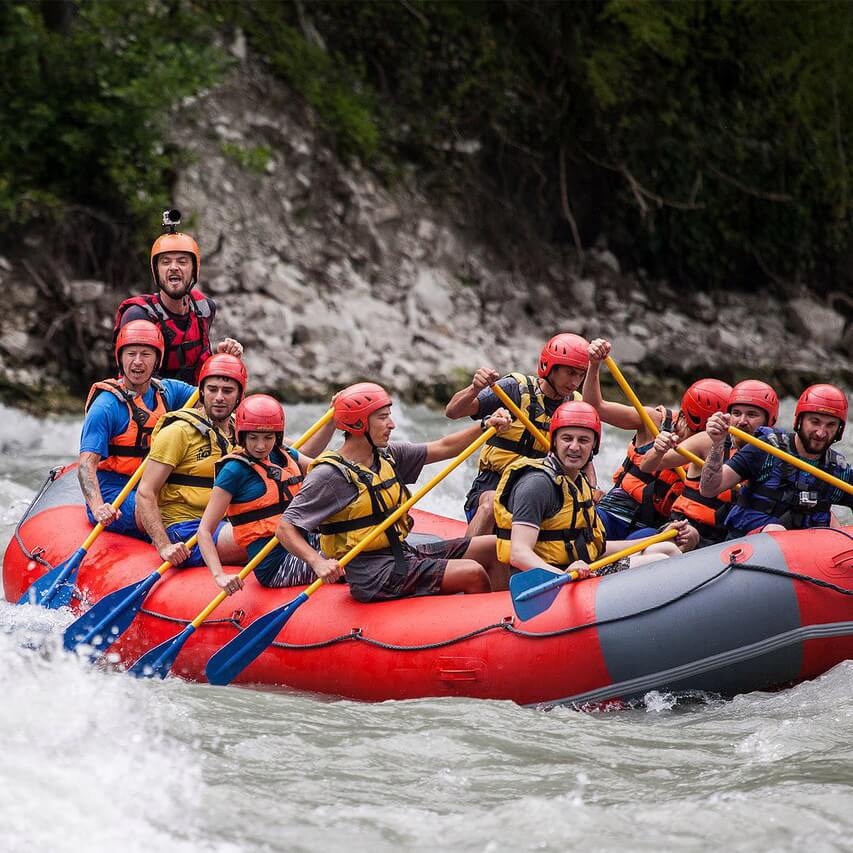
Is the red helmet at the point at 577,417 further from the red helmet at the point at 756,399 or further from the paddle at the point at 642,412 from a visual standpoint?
the red helmet at the point at 756,399

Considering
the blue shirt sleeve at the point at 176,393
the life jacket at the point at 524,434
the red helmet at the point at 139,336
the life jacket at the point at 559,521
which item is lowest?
the life jacket at the point at 559,521

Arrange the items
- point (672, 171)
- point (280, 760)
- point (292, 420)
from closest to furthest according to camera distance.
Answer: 1. point (280, 760)
2. point (292, 420)
3. point (672, 171)

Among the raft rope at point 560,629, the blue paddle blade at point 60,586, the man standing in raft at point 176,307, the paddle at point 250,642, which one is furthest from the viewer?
the man standing in raft at point 176,307

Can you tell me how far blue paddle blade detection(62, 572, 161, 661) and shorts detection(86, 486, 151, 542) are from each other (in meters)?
0.68

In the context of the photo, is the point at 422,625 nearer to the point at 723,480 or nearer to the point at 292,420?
the point at 723,480

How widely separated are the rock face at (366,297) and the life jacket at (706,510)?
6.79m

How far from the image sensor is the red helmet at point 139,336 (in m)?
6.61

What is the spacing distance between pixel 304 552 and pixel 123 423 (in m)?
1.71

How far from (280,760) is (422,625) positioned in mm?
1018

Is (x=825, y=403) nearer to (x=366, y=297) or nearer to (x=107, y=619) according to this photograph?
(x=107, y=619)

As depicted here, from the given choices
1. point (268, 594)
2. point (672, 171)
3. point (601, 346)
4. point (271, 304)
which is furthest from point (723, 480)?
point (672, 171)

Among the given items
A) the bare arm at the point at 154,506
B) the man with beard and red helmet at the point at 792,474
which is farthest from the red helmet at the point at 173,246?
the man with beard and red helmet at the point at 792,474

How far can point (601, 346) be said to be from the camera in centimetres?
601

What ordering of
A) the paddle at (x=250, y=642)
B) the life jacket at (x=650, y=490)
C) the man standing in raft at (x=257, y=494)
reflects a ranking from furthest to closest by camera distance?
the life jacket at (x=650, y=490) → the man standing in raft at (x=257, y=494) → the paddle at (x=250, y=642)
